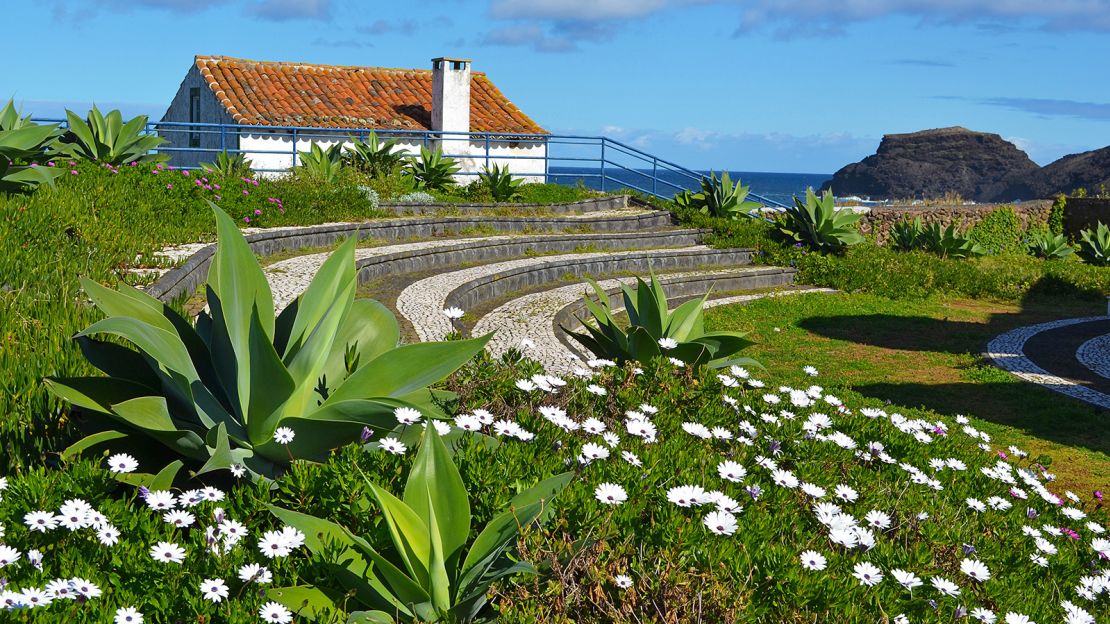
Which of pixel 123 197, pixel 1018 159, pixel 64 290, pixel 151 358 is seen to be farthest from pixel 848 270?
pixel 1018 159

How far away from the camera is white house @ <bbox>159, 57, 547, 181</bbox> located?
23828 mm

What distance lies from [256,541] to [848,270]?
1444cm

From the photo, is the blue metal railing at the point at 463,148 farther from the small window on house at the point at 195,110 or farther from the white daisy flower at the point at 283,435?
the white daisy flower at the point at 283,435

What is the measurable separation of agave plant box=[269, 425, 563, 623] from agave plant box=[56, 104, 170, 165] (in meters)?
11.3

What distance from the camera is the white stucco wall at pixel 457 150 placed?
77.2 ft

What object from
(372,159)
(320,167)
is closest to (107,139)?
(320,167)

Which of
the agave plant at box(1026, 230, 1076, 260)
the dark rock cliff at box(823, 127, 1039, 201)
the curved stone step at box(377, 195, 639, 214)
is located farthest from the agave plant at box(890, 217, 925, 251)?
the dark rock cliff at box(823, 127, 1039, 201)

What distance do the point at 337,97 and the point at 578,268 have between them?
15.0 metres

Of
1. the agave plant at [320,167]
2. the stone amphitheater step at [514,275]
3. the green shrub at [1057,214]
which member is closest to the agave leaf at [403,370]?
the stone amphitheater step at [514,275]

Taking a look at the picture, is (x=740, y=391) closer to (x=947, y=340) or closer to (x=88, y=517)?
(x=88, y=517)

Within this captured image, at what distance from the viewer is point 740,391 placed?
17.0ft

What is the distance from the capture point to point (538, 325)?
381 inches

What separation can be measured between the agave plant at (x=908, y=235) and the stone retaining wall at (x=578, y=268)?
4.27m

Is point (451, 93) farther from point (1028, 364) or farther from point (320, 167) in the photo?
point (1028, 364)
